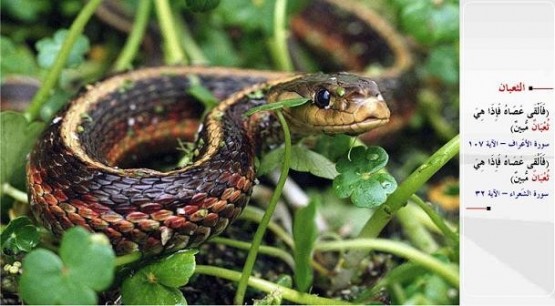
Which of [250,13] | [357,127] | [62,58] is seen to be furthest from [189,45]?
[357,127]

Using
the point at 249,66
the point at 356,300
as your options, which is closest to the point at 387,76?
the point at 249,66

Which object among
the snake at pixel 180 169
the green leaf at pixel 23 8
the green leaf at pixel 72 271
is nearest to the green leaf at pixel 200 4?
the snake at pixel 180 169

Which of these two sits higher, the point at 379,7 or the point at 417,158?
the point at 379,7

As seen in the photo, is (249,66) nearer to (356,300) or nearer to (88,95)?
(88,95)

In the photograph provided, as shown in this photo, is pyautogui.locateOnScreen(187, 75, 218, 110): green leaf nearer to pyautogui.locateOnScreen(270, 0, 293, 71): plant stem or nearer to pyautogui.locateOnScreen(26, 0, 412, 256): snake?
pyautogui.locateOnScreen(26, 0, 412, 256): snake

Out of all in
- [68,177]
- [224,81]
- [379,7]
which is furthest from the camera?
[379,7]

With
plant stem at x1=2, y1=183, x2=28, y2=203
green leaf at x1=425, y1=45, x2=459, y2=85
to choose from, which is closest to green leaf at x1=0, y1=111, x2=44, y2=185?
plant stem at x1=2, y1=183, x2=28, y2=203

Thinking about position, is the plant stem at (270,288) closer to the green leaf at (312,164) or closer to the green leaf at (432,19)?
the green leaf at (312,164)
